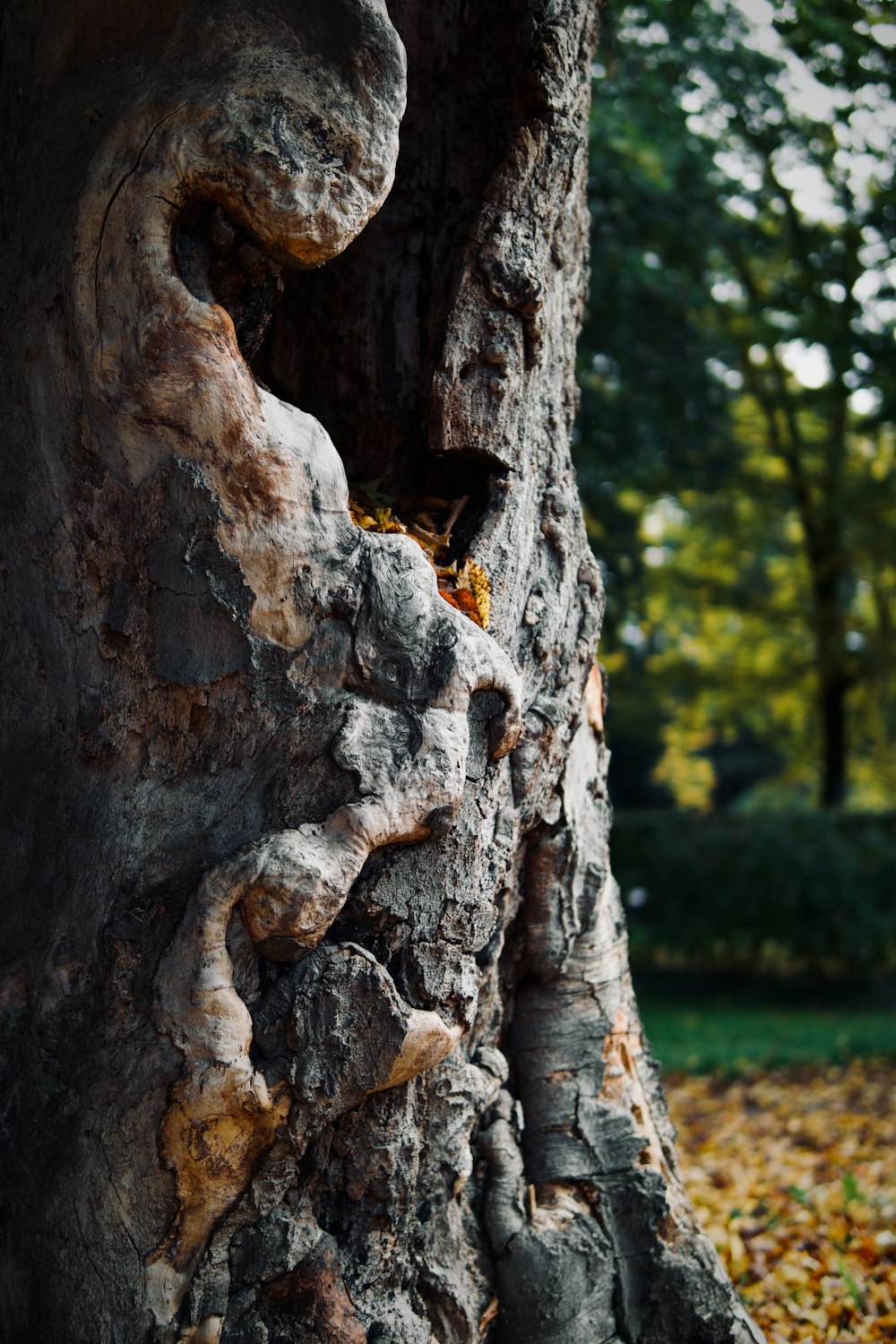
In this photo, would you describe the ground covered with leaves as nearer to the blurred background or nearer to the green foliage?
the blurred background

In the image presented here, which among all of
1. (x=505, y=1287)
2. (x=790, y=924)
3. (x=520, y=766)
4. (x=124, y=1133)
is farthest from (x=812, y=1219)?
(x=790, y=924)

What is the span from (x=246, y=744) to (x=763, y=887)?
31.8ft

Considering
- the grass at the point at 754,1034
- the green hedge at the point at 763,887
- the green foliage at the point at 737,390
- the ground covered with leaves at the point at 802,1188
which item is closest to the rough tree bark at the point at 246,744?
the ground covered with leaves at the point at 802,1188

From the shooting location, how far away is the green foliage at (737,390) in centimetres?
762

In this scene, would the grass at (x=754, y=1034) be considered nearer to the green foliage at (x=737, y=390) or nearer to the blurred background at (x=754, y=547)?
the blurred background at (x=754, y=547)

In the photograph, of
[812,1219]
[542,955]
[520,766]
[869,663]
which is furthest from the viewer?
[869,663]

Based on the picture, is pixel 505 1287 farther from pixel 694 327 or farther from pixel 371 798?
pixel 694 327

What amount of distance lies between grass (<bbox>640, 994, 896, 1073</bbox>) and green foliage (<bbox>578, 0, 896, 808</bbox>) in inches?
132

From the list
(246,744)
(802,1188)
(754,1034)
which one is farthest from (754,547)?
(246,744)

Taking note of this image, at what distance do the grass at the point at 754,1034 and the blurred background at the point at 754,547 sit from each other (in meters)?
0.04

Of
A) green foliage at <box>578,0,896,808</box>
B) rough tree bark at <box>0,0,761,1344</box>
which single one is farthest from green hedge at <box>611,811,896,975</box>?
rough tree bark at <box>0,0,761,1344</box>

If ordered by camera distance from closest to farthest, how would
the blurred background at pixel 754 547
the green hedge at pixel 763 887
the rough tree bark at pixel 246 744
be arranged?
the rough tree bark at pixel 246 744, the blurred background at pixel 754 547, the green hedge at pixel 763 887

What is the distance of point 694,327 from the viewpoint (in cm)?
949

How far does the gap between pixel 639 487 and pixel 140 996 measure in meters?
8.87
